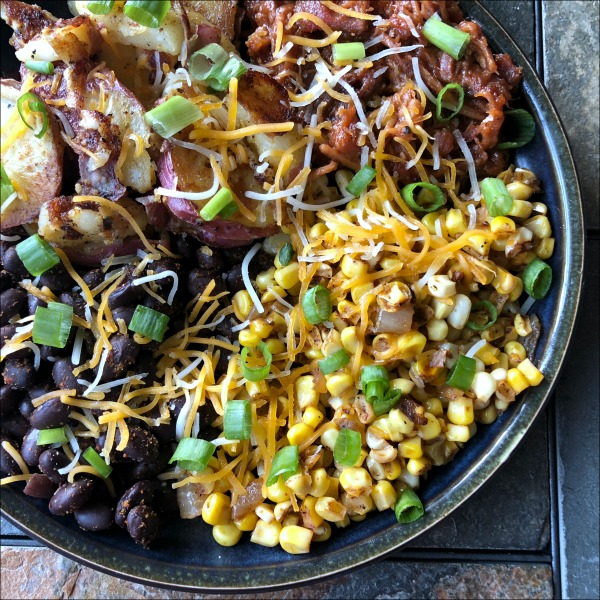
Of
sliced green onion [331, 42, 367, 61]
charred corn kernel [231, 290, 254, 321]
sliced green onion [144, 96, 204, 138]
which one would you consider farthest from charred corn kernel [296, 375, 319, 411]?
sliced green onion [331, 42, 367, 61]

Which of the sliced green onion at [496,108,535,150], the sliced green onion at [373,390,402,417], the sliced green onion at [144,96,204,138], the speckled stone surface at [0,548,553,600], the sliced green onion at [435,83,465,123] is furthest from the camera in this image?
the speckled stone surface at [0,548,553,600]

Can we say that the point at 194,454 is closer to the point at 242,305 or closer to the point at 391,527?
the point at 242,305

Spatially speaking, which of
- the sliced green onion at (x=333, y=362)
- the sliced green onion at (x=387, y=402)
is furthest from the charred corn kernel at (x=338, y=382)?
the sliced green onion at (x=387, y=402)

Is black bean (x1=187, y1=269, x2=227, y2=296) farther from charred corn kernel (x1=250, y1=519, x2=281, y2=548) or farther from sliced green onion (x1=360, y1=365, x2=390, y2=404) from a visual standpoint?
charred corn kernel (x1=250, y1=519, x2=281, y2=548)

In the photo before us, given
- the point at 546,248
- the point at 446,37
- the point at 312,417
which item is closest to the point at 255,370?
the point at 312,417

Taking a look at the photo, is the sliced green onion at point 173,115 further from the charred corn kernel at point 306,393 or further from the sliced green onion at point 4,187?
the charred corn kernel at point 306,393
